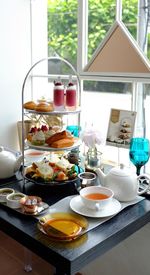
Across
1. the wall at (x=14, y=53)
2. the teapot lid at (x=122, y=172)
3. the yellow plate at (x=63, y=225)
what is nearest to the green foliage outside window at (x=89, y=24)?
the wall at (x=14, y=53)

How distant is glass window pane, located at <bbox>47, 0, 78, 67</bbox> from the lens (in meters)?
2.44

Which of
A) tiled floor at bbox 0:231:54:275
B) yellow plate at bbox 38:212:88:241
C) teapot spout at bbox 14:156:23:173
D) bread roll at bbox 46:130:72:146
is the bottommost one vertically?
tiled floor at bbox 0:231:54:275

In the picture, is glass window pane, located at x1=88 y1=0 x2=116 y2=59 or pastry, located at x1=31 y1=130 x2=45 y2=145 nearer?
pastry, located at x1=31 y1=130 x2=45 y2=145

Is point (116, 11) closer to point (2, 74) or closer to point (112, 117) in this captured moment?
point (112, 117)

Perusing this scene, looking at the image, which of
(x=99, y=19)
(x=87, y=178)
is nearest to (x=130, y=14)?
(x=99, y=19)

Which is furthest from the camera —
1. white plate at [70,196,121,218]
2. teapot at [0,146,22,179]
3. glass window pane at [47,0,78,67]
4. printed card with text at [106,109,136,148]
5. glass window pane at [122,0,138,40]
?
glass window pane at [47,0,78,67]

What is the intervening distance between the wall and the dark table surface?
4.36 feet

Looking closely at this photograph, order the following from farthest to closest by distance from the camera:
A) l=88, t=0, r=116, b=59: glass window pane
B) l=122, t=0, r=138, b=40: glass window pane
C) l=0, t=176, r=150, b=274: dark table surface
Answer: l=88, t=0, r=116, b=59: glass window pane → l=122, t=0, r=138, b=40: glass window pane → l=0, t=176, r=150, b=274: dark table surface

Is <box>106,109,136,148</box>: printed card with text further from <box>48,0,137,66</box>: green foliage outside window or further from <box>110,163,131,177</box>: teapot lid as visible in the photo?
<box>48,0,137,66</box>: green foliage outside window

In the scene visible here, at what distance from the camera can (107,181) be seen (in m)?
1.40

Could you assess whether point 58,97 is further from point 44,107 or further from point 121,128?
point 121,128

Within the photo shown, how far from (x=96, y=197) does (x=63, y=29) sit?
1641 mm

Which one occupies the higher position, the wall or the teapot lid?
the wall

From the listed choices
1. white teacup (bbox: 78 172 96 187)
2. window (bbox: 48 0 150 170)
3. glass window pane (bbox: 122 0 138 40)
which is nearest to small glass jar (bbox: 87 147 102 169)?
white teacup (bbox: 78 172 96 187)
